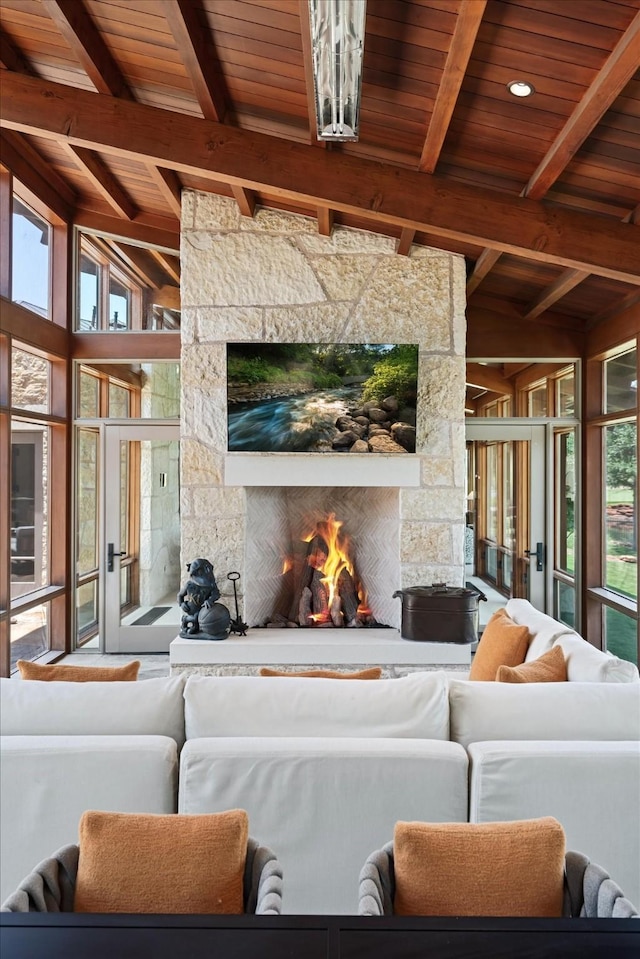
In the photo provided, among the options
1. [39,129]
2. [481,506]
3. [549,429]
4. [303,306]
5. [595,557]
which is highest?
[39,129]

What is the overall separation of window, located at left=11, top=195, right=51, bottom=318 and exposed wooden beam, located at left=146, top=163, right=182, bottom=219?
1174mm

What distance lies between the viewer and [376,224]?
4824mm

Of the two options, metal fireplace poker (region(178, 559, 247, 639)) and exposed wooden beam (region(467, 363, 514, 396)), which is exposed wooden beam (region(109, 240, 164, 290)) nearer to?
metal fireplace poker (region(178, 559, 247, 639))

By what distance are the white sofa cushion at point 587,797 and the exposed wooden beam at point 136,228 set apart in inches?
202

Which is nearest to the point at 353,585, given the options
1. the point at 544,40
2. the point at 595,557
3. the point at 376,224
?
the point at 595,557

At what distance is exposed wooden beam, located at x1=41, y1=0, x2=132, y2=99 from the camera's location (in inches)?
120

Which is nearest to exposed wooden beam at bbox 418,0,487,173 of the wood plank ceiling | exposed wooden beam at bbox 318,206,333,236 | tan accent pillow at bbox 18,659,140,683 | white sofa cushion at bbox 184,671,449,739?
the wood plank ceiling

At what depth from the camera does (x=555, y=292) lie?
4930 millimetres

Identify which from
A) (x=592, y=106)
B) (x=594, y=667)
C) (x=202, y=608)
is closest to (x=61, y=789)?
(x=594, y=667)

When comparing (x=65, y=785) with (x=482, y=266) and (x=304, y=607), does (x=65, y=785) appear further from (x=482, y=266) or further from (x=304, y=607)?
(x=482, y=266)

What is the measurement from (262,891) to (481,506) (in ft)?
16.3

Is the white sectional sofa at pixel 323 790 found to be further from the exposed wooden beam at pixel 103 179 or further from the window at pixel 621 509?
the exposed wooden beam at pixel 103 179

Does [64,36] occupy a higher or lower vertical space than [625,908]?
higher

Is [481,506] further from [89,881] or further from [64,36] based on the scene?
[89,881]
